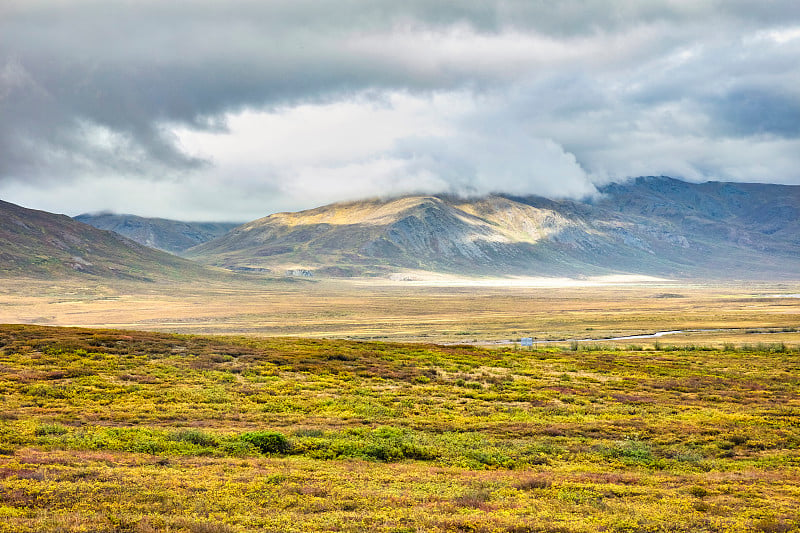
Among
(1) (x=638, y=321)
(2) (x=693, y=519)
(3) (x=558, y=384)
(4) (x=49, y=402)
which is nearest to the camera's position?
(2) (x=693, y=519)

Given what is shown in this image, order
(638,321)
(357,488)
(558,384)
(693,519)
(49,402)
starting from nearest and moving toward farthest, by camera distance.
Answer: (693,519) < (357,488) < (49,402) < (558,384) < (638,321)

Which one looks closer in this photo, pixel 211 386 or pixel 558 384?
pixel 211 386

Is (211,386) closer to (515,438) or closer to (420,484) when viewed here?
(515,438)

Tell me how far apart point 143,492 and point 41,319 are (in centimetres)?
16157

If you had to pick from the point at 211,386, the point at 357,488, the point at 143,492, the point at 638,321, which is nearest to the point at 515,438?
the point at 357,488

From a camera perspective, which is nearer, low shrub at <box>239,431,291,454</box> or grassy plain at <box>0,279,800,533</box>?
grassy plain at <box>0,279,800,533</box>

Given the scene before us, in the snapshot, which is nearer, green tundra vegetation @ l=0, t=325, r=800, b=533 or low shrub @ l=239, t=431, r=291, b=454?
green tundra vegetation @ l=0, t=325, r=800, b=533

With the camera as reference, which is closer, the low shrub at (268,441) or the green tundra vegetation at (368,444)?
the green tundra vegetation at (368,444)

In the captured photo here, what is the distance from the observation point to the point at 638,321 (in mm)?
135250

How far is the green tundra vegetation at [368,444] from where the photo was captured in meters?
13.9

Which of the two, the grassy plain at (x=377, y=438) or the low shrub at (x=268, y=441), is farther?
the low shrub at (x=268, y=441)

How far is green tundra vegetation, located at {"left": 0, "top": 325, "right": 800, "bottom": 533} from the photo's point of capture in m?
13.9

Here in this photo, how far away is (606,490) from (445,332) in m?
99.7

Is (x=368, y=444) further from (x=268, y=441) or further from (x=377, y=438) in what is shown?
(x=268, y=441)
